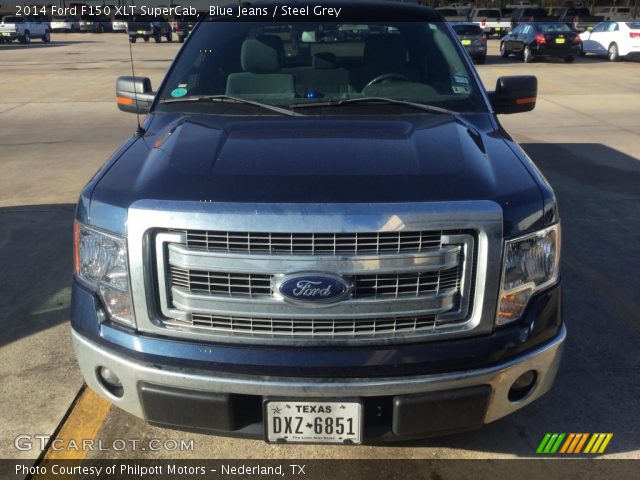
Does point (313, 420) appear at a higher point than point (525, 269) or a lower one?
lower

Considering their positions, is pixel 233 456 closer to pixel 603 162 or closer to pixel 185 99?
pixel 185 99

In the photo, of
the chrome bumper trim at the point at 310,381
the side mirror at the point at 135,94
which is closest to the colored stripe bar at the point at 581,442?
the chrome bumper trim at the point at 310,381

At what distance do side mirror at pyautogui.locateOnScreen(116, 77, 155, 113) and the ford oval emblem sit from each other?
2117mm

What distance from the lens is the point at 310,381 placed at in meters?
2.18

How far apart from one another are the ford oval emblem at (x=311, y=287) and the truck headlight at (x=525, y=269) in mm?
596

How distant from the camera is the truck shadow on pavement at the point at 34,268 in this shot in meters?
3.96

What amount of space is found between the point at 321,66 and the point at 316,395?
2136 mm

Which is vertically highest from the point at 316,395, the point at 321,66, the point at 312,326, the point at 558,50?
the point at 321,66

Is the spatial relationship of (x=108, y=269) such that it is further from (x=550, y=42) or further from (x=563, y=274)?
(x=550, y=42)

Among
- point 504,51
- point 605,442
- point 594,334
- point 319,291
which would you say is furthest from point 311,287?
point 504,51

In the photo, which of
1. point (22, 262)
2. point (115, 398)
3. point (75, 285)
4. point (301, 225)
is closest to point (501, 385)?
point (301, 225)

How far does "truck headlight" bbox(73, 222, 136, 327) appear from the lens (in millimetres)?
2262

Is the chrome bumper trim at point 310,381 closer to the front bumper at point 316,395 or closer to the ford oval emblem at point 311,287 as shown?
the front bumper at point 316,395

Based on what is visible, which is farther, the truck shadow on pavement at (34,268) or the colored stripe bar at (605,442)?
the truck shadow on pavement at (34,268)
